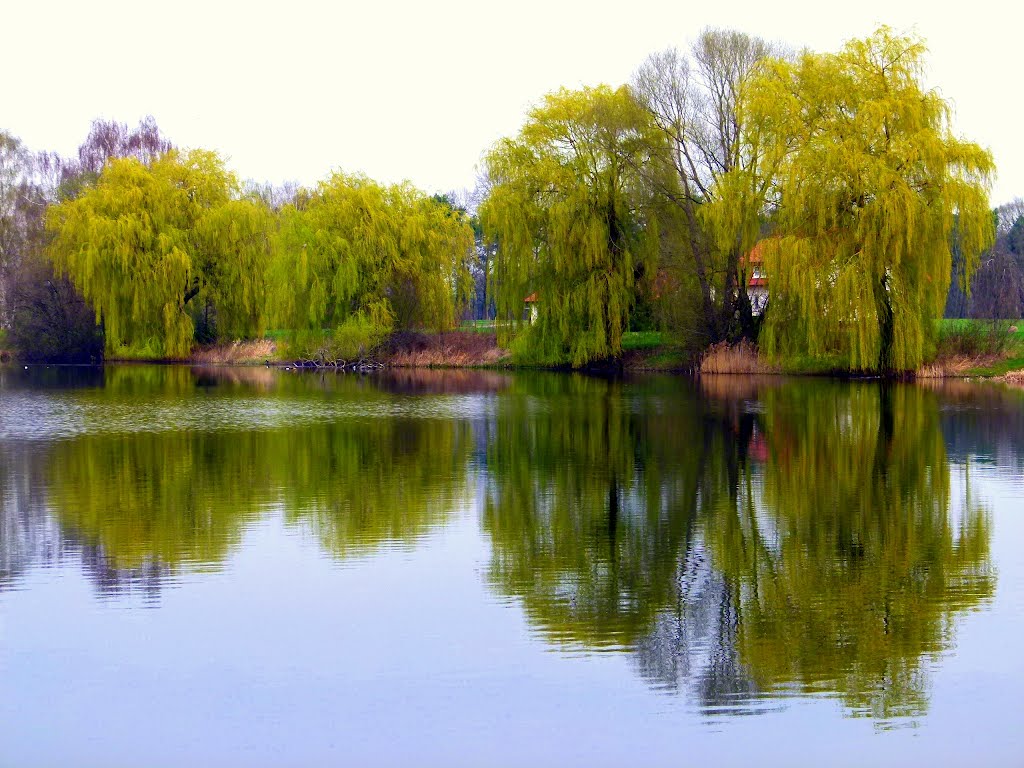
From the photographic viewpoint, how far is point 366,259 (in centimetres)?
4709

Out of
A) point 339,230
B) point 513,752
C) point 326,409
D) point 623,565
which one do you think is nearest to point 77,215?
point 339,230

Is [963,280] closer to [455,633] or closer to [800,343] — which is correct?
[800,343]

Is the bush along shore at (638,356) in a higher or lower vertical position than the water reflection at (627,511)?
higher

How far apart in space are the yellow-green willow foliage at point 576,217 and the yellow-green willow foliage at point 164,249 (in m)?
13.0

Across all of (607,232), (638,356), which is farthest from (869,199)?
(638,356)

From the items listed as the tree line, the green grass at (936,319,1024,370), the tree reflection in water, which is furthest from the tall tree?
the tree reflection in water

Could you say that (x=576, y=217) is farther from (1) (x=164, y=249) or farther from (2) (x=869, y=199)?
(1) (x=164, y=249)

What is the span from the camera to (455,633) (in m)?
8.21

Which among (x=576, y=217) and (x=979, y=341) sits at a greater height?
(x=576, y=217)

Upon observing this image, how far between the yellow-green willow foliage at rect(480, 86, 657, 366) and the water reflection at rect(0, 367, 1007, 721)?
1468 centimetres

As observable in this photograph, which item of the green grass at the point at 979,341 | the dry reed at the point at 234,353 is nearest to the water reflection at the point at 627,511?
the green grass at the point at 979,341

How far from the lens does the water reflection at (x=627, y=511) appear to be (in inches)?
315

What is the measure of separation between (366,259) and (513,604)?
39.1 m

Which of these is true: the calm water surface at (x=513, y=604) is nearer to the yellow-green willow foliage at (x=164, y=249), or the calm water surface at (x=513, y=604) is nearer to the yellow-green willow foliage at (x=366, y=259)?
the yellow-green willow foliage at (x=366, y=259)
